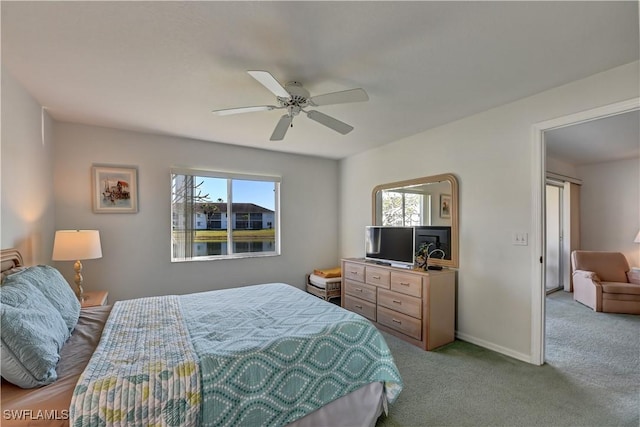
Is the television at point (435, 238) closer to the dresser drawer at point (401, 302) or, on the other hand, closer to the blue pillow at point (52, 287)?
the dresser drawer at point (401, 302)

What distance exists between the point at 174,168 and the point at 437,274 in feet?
11.3

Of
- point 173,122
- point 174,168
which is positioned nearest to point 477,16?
point 173,122

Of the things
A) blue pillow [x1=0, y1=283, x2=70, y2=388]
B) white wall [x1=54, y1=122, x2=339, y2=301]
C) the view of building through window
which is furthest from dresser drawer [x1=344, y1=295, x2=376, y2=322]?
blue pillow [x1=0, y1=283, x2=70, y2=388]

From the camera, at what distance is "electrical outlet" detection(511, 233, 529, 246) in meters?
2.65

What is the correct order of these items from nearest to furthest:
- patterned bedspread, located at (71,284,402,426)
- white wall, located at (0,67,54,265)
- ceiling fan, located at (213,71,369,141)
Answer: patterned bedspread, located at (71,284,402,426), ceiling fan, located at (213,71,369,141), white wall, located at (0,67,54,265)

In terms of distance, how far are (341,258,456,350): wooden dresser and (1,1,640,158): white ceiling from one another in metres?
1.78

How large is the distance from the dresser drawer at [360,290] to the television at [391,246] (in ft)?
1.25

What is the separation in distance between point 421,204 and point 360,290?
137 cm

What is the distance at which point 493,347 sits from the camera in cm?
287

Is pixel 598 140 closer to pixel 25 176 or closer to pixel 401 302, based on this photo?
pixel 401 302

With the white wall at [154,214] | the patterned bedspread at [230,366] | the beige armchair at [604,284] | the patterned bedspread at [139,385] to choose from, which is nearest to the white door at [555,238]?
the beige armchair at [604,284]

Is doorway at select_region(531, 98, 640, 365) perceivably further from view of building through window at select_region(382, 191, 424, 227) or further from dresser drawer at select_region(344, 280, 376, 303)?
dresser drawer at select_region(344, 280, 376, 303)

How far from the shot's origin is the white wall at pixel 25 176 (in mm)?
2061

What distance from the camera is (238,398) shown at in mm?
1396
